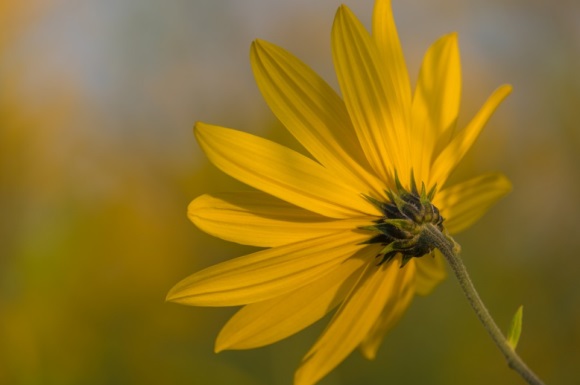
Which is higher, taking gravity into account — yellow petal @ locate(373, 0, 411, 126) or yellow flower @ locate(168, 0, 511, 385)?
yellow petal @ locate(373, 0, 411, 126)

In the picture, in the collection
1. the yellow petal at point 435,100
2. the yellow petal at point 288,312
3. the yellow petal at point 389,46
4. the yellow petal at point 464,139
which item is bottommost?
the yellow petal at point 288,312

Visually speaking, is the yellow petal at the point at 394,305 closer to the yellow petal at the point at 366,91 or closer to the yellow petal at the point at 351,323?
the yellow petal at the point at 351,323

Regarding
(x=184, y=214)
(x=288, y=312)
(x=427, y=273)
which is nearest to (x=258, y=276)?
(x=288, y=312)

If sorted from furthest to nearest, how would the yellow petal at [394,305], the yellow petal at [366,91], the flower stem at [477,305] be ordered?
1. the yellow petal at [394,305]
2. the yellow petal at [366,91]
3. the flower stem at [477,305]

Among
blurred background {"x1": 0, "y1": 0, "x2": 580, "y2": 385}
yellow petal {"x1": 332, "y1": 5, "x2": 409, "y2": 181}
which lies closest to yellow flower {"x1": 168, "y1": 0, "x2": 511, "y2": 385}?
yellow petal {"x1": 332, "y1": 5, "x2": 409, "y2": 181}

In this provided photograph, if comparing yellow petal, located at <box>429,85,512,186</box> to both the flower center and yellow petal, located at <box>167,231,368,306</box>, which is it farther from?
yellow petal, located at <box>167,231,368,306</box>

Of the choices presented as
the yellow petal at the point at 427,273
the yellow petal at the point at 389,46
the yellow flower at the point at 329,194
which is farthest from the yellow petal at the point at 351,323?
the yellow petal at the point at 389,46

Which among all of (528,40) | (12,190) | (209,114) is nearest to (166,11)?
(209,114)
